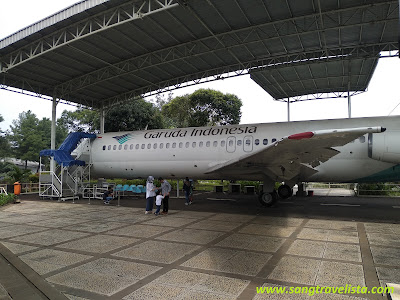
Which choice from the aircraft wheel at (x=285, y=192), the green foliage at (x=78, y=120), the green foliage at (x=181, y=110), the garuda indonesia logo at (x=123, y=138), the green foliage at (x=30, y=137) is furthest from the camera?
the green foliage at (x=30, y=137)

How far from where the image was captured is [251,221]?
1037cm

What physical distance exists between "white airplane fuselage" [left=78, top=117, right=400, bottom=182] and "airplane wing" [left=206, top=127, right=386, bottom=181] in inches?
50.1

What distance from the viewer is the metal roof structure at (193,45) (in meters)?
13.7

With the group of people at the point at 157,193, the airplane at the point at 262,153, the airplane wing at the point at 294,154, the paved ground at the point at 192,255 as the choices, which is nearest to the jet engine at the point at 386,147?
the airplane at the point at 262,153

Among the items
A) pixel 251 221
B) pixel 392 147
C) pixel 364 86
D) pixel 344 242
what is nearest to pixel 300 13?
pixel 392 147

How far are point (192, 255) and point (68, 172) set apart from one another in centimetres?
1450

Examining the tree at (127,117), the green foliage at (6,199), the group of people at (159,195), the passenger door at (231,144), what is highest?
the tree at (127,117)

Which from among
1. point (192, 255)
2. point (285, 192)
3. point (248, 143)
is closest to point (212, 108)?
point (285, 192)

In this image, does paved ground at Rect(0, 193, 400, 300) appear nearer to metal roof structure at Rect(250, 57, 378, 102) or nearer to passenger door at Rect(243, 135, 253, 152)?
passenger door at Rect(243, 135, 253, 152)

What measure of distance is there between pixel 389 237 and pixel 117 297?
740 cm

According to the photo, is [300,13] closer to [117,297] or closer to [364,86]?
[364,86]

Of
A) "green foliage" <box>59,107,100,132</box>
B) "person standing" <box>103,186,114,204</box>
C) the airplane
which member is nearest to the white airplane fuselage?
the airplane

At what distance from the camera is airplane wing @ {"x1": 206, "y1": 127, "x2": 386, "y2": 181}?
7109 millimetres

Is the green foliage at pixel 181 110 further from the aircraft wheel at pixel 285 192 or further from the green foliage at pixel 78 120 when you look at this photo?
the aircraft wheel at pixel 285 192
